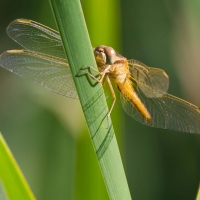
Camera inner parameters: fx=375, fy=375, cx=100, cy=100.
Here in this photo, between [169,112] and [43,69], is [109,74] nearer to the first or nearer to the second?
[43,69]

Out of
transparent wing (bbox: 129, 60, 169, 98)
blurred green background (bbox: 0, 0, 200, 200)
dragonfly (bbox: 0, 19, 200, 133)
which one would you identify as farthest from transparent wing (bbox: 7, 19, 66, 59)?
transparent wing (bbox: 129, 60, 169, 98)

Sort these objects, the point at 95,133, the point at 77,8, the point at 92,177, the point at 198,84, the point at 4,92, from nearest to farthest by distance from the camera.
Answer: the point at 77,8
the point at 95,133
the point at 92,177
the point at 4,92
the point at 198,84

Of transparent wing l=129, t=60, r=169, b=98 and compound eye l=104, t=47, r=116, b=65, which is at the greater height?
compound eye l=104, t=47, r=116, b=65

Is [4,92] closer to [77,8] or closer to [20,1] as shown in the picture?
[20,1]

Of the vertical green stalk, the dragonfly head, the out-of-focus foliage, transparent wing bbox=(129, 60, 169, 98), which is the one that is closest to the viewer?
the vertical green stalk

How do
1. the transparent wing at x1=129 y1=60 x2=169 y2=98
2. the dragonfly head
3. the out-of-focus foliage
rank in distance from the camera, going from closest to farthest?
the dragonfly head
the transparent wing at x1=129 y1=60 x2=169 y2=98
the out-of-focus foliage

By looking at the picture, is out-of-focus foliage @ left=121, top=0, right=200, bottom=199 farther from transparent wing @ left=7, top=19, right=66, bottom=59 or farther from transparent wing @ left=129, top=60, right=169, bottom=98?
transparent wing @ left=7, top=19, right=66, bottom=59

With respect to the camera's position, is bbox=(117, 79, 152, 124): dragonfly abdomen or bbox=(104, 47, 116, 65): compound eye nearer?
bbox=(104, 47, 116, 65): compound eye

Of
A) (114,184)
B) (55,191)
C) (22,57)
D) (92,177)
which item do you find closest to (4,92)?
(22,57)
